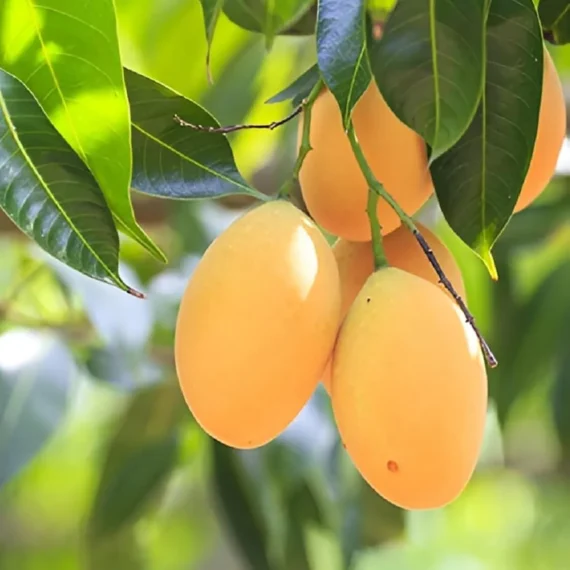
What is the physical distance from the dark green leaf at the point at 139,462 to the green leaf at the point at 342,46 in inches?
25.3

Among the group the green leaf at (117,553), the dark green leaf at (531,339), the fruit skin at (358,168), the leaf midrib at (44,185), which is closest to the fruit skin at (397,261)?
the fruit skin at (358,168)

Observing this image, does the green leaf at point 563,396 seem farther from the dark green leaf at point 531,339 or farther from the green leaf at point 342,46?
the green leaf at point 342,46

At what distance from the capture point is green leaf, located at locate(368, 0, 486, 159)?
0.38 meters

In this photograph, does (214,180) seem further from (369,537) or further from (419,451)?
(369,537)

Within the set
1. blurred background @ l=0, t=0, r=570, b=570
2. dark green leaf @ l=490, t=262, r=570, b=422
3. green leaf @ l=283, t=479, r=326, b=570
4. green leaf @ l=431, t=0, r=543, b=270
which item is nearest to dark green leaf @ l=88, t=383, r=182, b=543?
blurred background @ l=0, t=0, r=570, b=570

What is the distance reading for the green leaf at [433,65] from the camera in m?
0.38

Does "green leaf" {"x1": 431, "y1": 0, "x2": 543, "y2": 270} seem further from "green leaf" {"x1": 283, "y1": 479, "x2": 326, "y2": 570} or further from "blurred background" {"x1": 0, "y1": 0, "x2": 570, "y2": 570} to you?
"green leaf" {"x1": 283, "y1": 479, "x2": 326, "y2": 570}

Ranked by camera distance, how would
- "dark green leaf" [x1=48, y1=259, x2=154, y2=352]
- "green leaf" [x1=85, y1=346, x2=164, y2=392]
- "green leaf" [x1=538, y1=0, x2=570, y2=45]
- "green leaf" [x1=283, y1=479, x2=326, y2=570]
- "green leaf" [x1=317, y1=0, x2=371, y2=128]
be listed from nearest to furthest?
"green leaf" [x1=317, y1=0, x2=371, y2=128] < "green leaf" [x1=538, y1=0, x2=570, y2=45] < "dark green leaf" [x1=48, y1=259, x2=154, y2=352] < "green leaf" [x1=85, y1=346, x2=164, y2=392] < "green leaf" [x1=283, y1=479, x2=326, y2=570]

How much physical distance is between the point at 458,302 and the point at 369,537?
0.65 meters

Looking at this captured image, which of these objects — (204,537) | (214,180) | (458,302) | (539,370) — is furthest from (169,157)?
(204,537)

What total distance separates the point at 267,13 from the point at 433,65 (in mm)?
122

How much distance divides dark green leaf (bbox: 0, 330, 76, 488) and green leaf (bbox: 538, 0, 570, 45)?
0.47m

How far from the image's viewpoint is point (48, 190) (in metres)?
0.40

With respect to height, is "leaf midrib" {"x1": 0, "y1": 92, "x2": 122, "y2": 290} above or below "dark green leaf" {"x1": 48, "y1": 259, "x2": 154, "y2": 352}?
above
